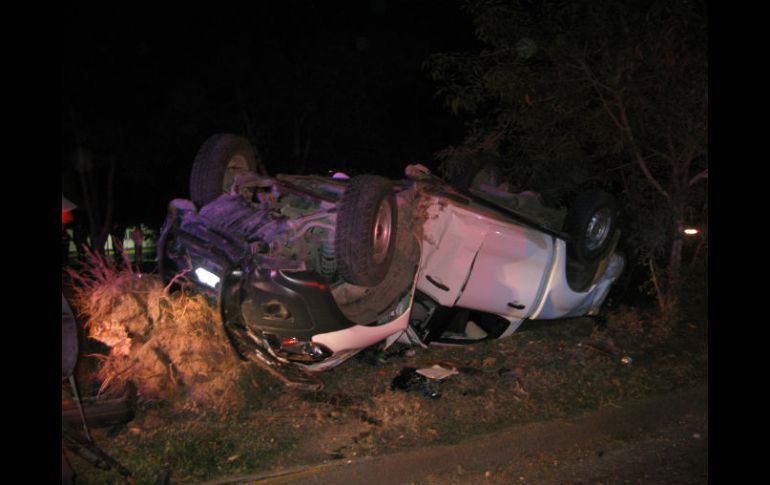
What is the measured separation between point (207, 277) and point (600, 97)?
465 centimetres

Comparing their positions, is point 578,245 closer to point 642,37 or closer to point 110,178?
point 642,37

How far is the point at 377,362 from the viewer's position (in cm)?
547

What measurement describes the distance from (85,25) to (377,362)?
389 inches

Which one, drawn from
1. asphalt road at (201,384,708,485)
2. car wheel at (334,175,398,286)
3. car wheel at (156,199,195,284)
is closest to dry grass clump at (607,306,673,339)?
asphalt road at (201,384,708,485)

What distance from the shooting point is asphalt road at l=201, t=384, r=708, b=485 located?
11.9ft

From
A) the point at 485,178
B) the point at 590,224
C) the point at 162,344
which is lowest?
the point at 162,344

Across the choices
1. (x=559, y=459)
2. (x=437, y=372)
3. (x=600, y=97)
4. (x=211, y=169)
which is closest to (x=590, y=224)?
(x=600, y=97)

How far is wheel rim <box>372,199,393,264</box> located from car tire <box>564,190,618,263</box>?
218cm

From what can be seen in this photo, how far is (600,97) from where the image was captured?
643 centimetres

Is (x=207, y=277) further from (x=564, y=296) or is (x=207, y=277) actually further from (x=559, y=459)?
(x=564, y=296)

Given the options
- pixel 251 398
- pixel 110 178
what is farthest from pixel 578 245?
pixel 110 178

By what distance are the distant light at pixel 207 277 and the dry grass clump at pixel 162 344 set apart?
0.82ft

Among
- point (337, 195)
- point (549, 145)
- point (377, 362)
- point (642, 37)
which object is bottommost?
point (377, 362)

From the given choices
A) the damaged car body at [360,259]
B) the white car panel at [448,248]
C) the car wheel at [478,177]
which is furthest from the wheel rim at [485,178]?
the white car panel at [448,248]
